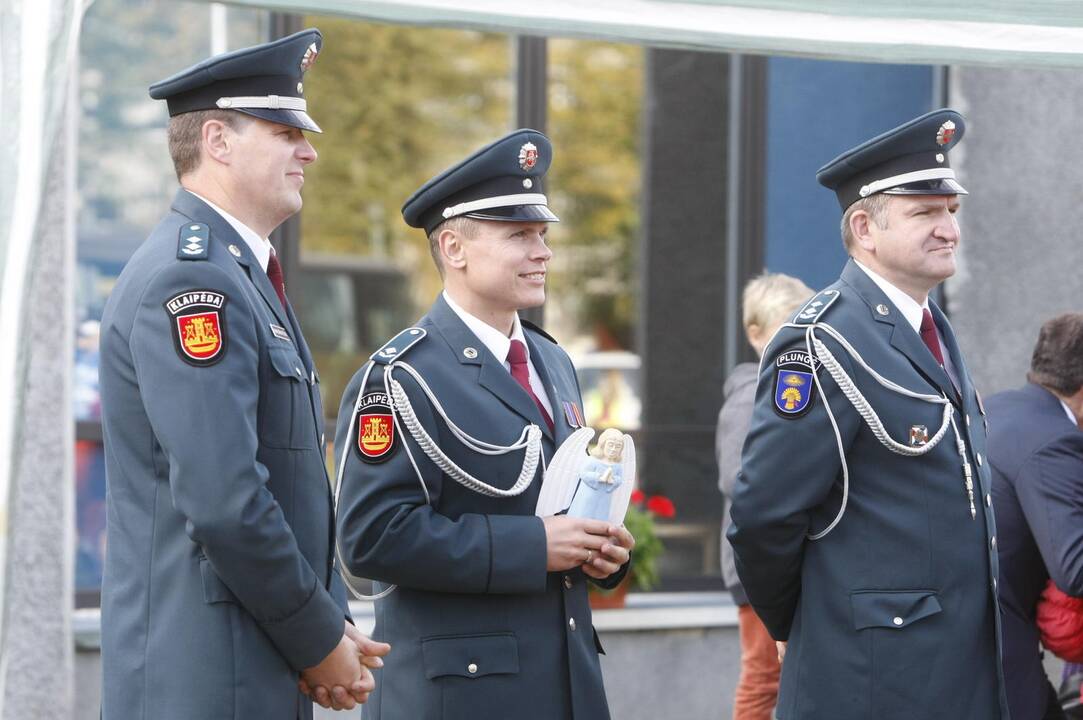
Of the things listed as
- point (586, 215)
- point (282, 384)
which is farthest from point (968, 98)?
point (282, 384)

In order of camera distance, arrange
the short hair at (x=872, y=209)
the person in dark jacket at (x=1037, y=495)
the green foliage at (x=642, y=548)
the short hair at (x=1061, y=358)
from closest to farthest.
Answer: the short hair at (x=872, y=209) < the person in dark jacket at (x=1037, y=495) < the short hair at (x=1061, y=358) < the green foliage at (x=642, y=548)

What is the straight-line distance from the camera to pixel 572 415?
3752mm

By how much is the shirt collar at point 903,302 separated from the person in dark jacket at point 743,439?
1561 mm

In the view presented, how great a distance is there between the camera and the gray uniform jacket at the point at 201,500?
2.81m

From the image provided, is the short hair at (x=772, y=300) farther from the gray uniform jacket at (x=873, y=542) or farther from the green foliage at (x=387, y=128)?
the green foliage at (x=387, y=128)

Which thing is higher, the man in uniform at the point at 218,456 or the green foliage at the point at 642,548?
the man in uniform at the point at 218,456

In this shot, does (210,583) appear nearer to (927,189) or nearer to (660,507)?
(927,189)

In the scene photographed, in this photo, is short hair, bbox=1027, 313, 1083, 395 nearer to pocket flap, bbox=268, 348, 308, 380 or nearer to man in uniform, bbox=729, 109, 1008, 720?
man in uniform, bbox=729, 109, 1008, 720

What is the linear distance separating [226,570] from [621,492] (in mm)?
1042

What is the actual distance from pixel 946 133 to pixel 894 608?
124 centimetres

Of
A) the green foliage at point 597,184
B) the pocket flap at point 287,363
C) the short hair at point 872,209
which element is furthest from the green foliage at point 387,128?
the pocket flap at point 287,363

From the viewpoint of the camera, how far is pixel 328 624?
116 inches

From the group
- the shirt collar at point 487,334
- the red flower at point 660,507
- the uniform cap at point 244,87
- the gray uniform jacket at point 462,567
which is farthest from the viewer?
the red flower at point 660,507

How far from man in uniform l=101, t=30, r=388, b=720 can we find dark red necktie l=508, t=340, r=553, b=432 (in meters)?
0.67
